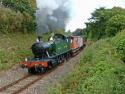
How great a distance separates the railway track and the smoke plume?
30.0ft

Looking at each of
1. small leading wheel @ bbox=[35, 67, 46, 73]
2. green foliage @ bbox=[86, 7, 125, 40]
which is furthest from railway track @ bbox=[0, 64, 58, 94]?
green foliage @ bbox=[86, 7, 125, 40]

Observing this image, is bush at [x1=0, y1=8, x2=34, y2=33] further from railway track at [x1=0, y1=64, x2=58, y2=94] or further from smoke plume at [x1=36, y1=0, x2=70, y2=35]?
railway track at [x1=0, y1=64, x2=58, y2=94]

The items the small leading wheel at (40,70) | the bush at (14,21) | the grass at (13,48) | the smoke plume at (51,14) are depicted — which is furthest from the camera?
the bush at (14,21)

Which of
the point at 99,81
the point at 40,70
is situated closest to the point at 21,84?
the point at 40,70

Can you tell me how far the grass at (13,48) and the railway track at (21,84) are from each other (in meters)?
2.49

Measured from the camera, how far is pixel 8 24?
3206 centimetres

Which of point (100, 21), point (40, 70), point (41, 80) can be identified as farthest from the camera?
point (100, 21)

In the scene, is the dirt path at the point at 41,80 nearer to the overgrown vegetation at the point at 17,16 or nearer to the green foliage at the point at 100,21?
the overgrown vegetation at the point at 17,16

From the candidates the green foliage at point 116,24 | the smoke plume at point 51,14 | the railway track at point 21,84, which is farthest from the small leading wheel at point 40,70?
the green foliage at point 116,24

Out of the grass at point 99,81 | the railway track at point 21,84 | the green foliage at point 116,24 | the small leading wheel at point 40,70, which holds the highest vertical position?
the green foliage at point 116,24

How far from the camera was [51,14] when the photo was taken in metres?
31.9

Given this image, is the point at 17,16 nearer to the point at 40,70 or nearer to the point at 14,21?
the point at 14,21

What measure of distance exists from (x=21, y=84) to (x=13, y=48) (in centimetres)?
955

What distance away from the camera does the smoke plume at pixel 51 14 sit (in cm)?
2965
